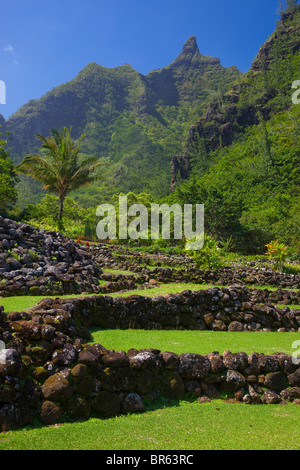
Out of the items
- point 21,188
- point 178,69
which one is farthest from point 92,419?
point 178,69

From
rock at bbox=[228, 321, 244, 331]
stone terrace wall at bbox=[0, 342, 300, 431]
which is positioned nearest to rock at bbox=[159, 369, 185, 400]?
stone terrace wall at bbox=[0, 342, 300, 431]

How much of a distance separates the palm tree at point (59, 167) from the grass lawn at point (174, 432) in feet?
69.8

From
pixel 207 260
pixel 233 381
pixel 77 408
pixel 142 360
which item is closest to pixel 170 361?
pixel 142 360

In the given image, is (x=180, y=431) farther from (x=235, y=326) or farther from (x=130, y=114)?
(x=130, y=114)

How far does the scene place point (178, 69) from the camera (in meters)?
189

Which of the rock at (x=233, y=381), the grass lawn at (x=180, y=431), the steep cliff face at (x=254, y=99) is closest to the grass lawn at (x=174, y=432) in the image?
the grass lawn at (x=180, y=431)

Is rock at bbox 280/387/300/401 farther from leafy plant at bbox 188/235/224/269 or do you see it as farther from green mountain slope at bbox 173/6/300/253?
green mountain slope at bbox 173/6/300/253

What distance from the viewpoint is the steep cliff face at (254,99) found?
6975 cm

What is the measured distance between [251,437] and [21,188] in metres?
82.8

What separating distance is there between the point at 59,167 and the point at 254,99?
207 ft

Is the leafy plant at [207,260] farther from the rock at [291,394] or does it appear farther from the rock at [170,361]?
the rock at [170,361]

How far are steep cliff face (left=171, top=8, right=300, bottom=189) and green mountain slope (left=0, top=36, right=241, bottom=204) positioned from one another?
9.45 meters

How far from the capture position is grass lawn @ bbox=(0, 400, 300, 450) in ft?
10.9

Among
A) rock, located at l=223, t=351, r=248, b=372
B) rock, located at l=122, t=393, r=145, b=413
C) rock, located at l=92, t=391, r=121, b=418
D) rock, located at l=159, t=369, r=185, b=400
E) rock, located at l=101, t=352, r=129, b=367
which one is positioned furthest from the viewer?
rock, located at l=223, t=351, r=248, b=372
